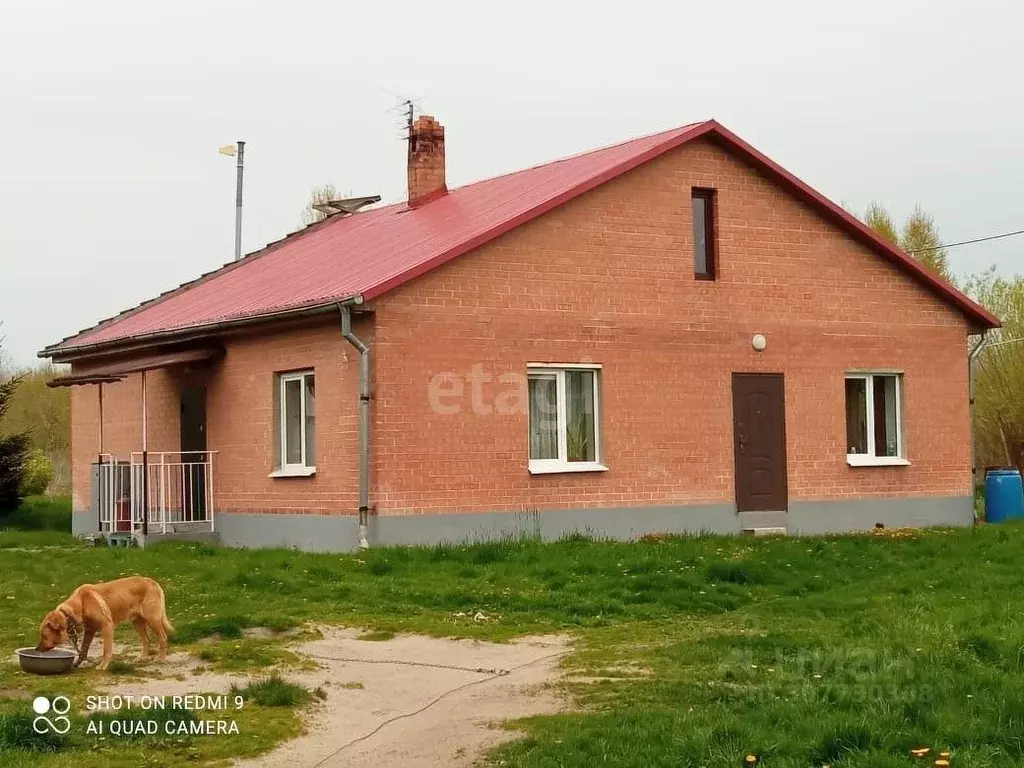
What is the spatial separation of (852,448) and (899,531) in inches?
80.4

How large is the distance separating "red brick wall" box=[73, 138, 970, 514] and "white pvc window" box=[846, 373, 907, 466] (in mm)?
198

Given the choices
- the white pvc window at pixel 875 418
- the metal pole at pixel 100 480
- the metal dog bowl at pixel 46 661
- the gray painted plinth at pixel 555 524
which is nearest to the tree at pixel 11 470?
the metal pole at pixel 100 480

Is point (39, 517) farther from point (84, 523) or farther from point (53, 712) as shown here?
point (53, 712)

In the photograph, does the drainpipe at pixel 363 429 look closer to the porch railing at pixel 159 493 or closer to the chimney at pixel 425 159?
the porch railing at pixel 159 493

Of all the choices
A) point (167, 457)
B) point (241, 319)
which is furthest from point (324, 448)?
point (167, 457)

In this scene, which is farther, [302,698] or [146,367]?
[146,367]

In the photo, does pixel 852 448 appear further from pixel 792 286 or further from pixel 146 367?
pixel 146 367

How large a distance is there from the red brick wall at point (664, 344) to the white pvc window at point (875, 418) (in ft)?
0.64

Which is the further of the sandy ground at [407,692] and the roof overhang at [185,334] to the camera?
the roof overhang at [185,334]

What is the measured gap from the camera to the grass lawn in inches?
308

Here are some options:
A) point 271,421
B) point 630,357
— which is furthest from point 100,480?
point 630,357

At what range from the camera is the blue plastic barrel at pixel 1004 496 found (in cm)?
2344

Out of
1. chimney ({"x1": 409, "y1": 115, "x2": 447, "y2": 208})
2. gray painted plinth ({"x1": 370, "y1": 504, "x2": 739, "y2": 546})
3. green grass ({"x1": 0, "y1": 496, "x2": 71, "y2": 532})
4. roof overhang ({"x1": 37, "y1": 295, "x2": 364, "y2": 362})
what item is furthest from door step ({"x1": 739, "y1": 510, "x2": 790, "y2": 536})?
green grass ({"x1": 0, "y1": 496, "x2": 71, "y2": 532})

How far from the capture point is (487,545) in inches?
663
